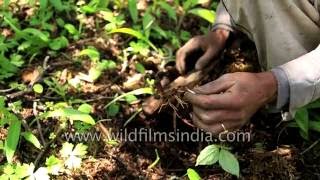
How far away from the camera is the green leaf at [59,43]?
2316 mm

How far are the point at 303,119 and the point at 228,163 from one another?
15.3 inches

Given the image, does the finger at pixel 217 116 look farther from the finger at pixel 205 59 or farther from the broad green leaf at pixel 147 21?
the broad green leaf at pixel 147 21

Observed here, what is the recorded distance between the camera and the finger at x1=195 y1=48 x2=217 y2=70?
213cm

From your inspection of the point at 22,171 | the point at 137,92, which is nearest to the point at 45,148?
the point at 22,171

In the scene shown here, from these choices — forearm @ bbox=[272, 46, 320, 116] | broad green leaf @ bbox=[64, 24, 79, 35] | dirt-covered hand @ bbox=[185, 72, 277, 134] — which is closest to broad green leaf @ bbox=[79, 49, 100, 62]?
broad green leaf @ bbox=[64, 24, 79, 35]

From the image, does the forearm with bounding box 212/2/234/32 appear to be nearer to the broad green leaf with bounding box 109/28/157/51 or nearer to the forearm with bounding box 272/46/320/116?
the broad green leaf with bounding box 109/28/157/51

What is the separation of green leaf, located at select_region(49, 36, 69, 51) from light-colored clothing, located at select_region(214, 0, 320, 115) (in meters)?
0.79

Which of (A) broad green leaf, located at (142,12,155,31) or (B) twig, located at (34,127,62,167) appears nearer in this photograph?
(B) twig, located at (34,127,62,167)

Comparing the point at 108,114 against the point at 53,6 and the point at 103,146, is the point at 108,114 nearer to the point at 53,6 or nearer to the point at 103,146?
the point at 103,146

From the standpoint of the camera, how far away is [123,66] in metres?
2.29

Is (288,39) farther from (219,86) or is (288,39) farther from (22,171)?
(22,171)

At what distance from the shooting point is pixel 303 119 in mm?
1902

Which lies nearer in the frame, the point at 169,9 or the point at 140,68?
A: the point at 140,68

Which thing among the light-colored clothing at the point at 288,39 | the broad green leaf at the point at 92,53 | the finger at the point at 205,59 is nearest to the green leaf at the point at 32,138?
the broad green leaf at the point at 92,53
